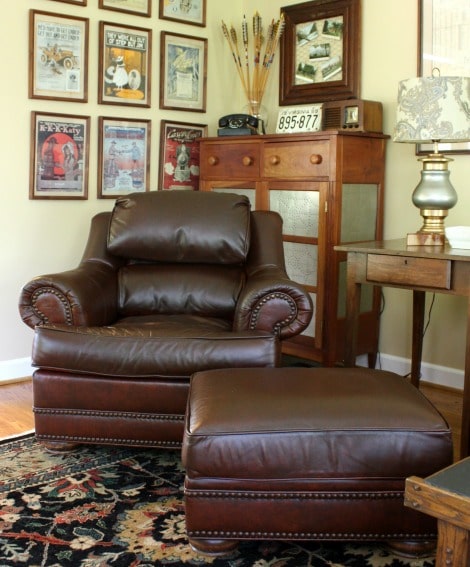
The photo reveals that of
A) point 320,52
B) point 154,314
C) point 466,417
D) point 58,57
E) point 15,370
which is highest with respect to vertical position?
point 320,52

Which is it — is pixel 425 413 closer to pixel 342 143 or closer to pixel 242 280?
pixel 242 280

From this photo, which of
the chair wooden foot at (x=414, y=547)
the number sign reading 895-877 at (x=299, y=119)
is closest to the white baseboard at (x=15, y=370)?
the number sign reading 895-877 at (x=299, y=119)

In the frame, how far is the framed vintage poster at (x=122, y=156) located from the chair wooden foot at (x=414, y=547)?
8.29 ft

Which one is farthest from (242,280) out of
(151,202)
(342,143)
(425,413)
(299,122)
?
(425,413)

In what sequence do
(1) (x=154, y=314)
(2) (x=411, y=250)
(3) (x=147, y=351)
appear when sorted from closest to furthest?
(3) (x=147, y=351)
(2) (x=411, y=250)
(1) (x=154, y=314)

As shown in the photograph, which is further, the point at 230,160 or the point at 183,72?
the point at 183,72

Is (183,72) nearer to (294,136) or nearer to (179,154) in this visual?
(179,154)

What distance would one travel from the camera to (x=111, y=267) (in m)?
3.24

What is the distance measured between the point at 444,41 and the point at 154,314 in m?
1.81

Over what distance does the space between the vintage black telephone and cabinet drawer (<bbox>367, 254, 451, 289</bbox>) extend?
1361 mm

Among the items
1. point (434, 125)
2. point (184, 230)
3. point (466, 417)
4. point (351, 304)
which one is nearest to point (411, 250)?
point (351, 304)

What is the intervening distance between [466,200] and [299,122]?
940mm

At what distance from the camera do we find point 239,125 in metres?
4.02

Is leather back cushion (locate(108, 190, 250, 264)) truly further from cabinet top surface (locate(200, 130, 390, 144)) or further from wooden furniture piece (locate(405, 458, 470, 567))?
wooden furniture piece (locate(405, 458, 470, 567))
